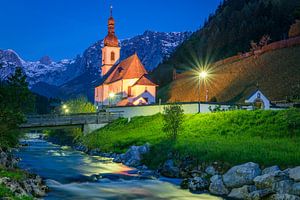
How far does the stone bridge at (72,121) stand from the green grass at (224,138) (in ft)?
18.4

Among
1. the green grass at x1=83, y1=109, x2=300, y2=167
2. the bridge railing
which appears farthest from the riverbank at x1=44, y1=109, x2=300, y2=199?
the bridge railing

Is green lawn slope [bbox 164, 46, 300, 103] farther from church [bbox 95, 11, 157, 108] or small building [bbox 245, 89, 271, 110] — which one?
church [bbox 95, 11, 157, 108]

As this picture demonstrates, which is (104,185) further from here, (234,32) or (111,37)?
(234,32)

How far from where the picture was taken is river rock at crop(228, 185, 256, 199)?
882 inches

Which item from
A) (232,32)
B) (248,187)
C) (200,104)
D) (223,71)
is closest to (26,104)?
(200,104)

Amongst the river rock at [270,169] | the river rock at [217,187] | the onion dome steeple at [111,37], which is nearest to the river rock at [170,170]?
the river rock at [217,187]

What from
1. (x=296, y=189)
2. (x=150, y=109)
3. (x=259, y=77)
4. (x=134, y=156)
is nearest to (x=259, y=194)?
(x=296, y=189)

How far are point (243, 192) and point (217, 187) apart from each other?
2.03m

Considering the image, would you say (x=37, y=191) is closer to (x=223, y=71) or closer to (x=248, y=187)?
(x=248, y=187)

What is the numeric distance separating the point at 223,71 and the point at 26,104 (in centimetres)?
5477

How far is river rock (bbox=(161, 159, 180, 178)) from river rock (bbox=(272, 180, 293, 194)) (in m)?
10.3

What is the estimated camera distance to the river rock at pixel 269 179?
21.8m

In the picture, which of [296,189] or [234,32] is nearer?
[296,189]

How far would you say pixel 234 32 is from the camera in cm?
13112
